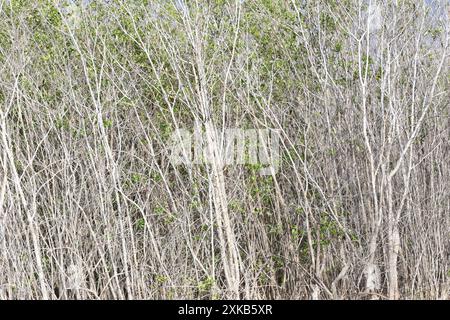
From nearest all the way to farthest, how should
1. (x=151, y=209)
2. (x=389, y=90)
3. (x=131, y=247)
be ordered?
(x=389, y=90) → (x=131, y=247) → (x=151, y=209)

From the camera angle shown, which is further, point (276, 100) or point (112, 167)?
point (276, 100)

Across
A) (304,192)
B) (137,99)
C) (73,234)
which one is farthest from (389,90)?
(73,234)

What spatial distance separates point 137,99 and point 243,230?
5.36ft

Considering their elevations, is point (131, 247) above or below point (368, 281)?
above

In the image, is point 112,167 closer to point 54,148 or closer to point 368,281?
point 54,148

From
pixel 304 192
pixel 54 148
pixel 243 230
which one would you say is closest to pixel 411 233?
pixel 304 192

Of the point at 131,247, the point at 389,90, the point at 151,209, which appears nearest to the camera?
the point at 389,90

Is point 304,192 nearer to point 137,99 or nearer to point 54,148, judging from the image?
point 137,99

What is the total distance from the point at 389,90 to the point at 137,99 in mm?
2384

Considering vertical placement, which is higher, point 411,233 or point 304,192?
point 304,192

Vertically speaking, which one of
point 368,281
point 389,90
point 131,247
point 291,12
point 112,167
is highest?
point 291,12

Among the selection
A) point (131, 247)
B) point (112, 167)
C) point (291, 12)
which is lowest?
point (131, 247)

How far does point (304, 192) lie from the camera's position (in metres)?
6.52

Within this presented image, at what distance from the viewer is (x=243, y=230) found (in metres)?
6.85
